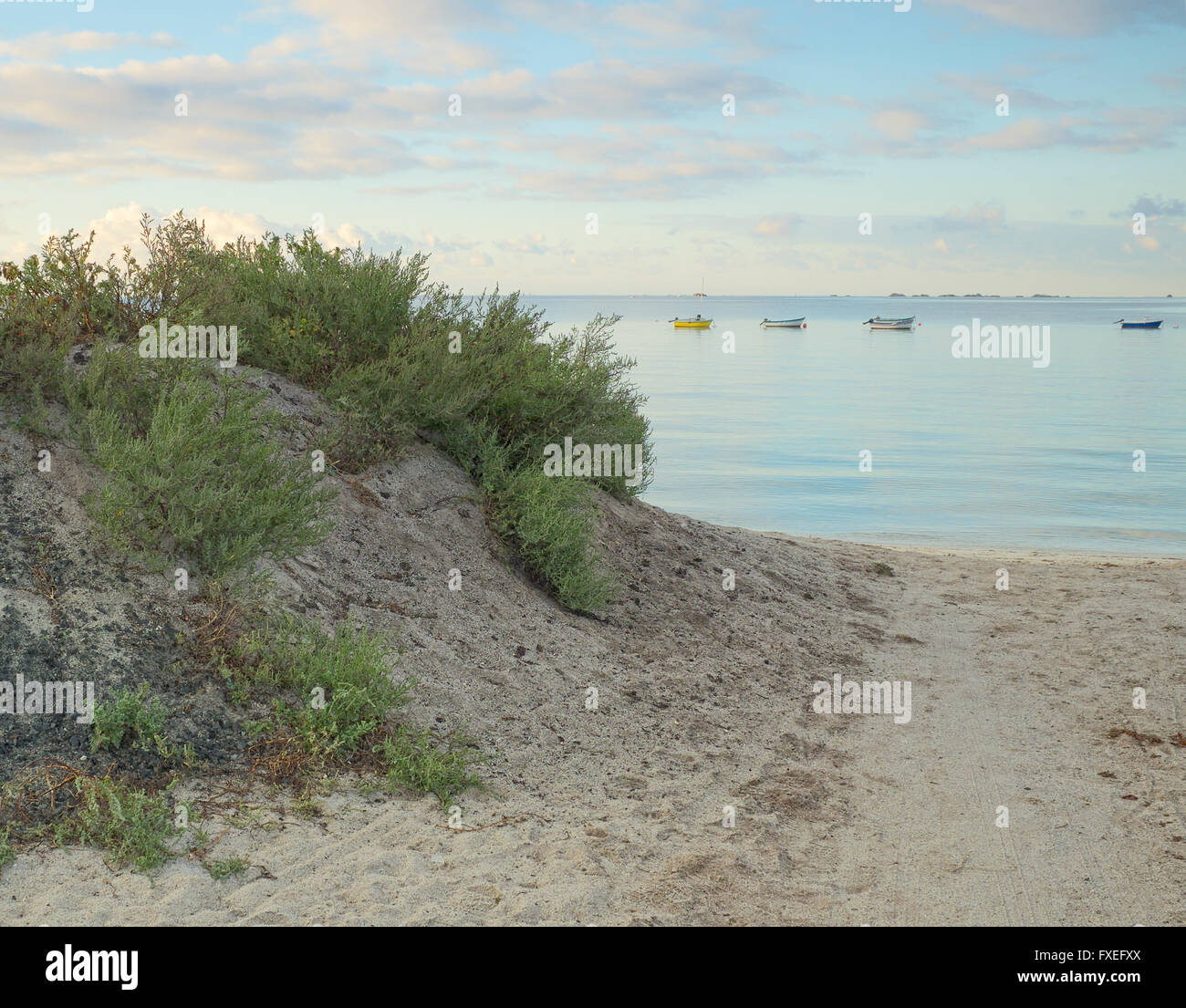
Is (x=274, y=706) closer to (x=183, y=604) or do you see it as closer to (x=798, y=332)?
(x=183, y=604)

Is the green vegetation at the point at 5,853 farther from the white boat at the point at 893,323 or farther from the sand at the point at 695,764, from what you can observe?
the white boat at the point at 893,323

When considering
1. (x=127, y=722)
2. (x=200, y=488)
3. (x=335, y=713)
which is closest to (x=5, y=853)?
(x=127, y=722)

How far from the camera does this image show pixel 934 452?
27.5m

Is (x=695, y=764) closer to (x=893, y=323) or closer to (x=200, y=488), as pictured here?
(x=200, y=488)

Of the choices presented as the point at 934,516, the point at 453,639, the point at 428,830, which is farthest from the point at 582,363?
the point at 934,516

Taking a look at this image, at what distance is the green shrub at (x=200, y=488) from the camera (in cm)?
596

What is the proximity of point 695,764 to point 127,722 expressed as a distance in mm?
3244

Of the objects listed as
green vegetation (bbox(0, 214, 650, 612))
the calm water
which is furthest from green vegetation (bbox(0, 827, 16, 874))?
the calm water

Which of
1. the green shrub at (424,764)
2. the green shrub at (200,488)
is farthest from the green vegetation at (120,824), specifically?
the green shrub at (200,488)

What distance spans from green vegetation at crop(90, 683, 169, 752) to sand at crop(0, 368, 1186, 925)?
44 cm

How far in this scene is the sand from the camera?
14.5ft

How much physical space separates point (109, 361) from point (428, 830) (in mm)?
4167

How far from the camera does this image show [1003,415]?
115 ft

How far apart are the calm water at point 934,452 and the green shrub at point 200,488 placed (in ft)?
41.6
